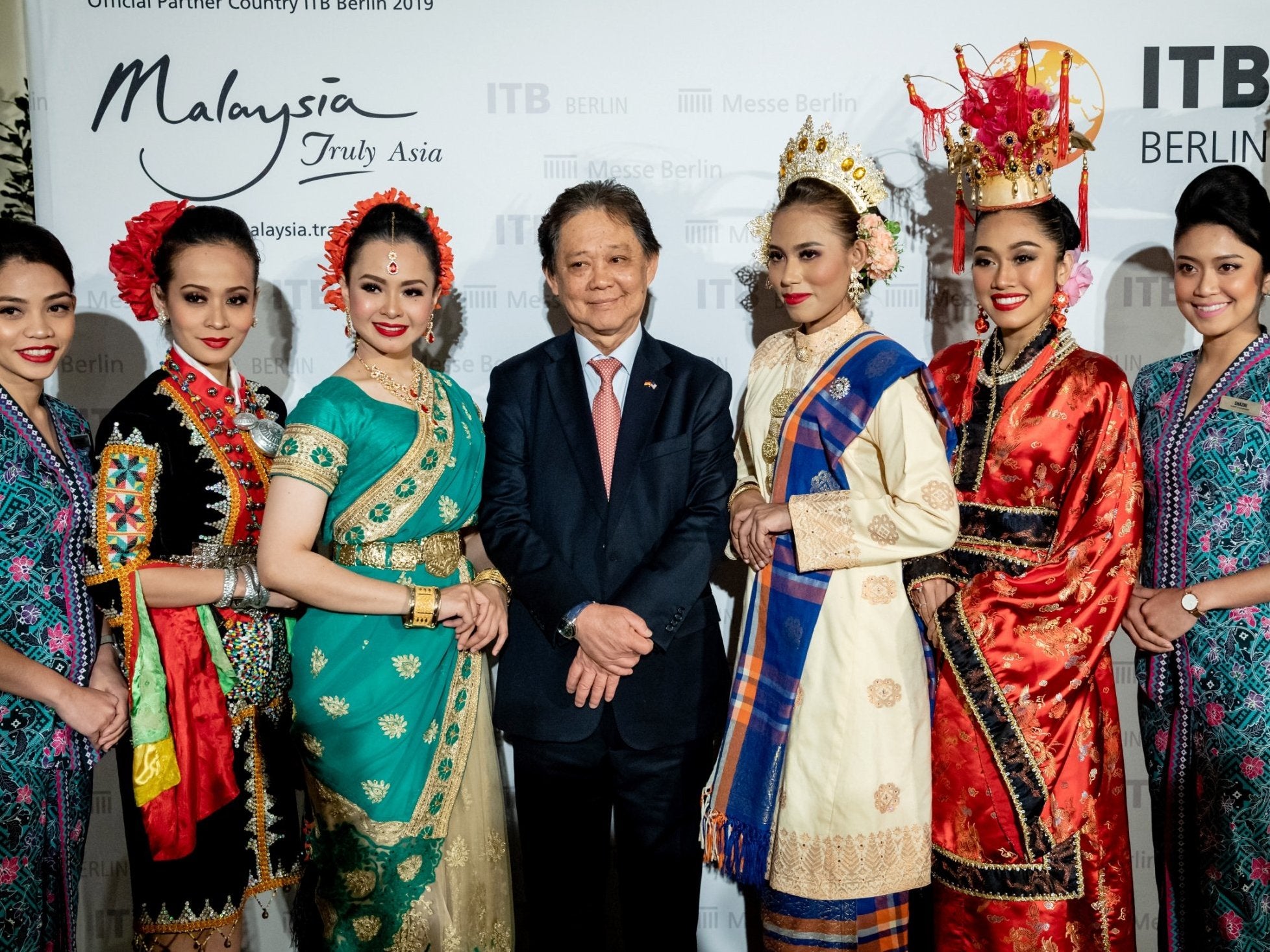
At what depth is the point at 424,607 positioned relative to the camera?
2.24m

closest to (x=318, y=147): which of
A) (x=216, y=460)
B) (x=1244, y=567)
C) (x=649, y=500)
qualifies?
(x=216, y=460)

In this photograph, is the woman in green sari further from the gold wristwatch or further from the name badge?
the name badge

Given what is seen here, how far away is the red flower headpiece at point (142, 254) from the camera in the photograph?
2.33m

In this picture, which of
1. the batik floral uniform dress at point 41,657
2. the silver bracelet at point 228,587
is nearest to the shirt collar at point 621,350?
the silver bracelet at point 228,587

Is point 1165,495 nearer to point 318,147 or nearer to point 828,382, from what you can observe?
point 828,382

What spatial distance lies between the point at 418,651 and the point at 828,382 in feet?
3.55

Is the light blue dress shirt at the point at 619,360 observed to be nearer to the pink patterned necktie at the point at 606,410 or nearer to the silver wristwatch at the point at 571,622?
the pink patterned necktie at the point at 606,410

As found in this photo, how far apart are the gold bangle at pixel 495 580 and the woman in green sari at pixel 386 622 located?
9 cm

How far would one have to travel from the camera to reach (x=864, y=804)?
90.0 inches

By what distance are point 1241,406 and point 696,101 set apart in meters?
1.69

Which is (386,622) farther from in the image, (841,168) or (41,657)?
(841,168)

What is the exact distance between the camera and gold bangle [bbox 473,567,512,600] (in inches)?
95.9

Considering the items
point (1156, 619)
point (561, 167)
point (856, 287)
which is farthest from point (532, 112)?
point (1156, 619)

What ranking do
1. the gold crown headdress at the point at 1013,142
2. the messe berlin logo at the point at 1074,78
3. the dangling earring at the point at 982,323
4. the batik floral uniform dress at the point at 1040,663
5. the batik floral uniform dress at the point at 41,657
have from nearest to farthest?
the batik floral uniform dress at the point at 41,657
the batik floral uniform dress at the point at 1040,663
the gold crown headdress at the point at 1013,142
the dangling earring at the point at 982,323
the messe berlin logo at the point at 1074,78
